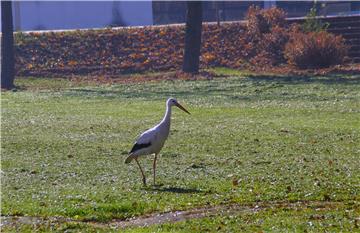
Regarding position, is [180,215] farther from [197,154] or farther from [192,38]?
[192,38]

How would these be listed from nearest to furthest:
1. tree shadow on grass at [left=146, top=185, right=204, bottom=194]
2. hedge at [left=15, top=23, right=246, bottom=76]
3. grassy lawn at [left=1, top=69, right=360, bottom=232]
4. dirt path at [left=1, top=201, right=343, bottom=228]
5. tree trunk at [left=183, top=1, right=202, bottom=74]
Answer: dirt path at [left=1, top=201, right=343, bottom=228], grassy lawn at [left=1, top=69, right=360, bottom=232], tree shadow on grass at [left=146, top=185, right=204, bottom=194], tree trunk at [left=183, top=1, right=202, bottom=74], hedge at [left=15, top=23, right=246, bottom=76]

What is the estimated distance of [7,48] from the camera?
4566 centimetres

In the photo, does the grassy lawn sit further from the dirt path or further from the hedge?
the hedge

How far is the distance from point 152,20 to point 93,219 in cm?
5692

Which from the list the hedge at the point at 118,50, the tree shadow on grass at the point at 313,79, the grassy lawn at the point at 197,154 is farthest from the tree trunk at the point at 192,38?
the grassy lawn at the point at 197,154

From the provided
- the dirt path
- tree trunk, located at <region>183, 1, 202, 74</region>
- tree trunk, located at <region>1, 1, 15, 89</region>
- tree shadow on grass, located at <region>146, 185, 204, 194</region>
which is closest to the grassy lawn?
tree shadow on grass, located at <region>146, 185, 204, 194</region>

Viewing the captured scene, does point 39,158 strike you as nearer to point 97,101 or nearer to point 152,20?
point 97,101

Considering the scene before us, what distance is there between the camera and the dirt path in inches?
565

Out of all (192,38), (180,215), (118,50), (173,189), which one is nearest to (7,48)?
(118,50)

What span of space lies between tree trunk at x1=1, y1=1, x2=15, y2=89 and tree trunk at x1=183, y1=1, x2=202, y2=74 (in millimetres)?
7239

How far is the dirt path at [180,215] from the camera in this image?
14359 mm

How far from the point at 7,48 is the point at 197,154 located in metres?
25.4

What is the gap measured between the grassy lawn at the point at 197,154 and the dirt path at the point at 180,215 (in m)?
0.27

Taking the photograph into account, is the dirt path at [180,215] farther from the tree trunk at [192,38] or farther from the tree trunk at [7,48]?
the tree trunk at [192,38]
